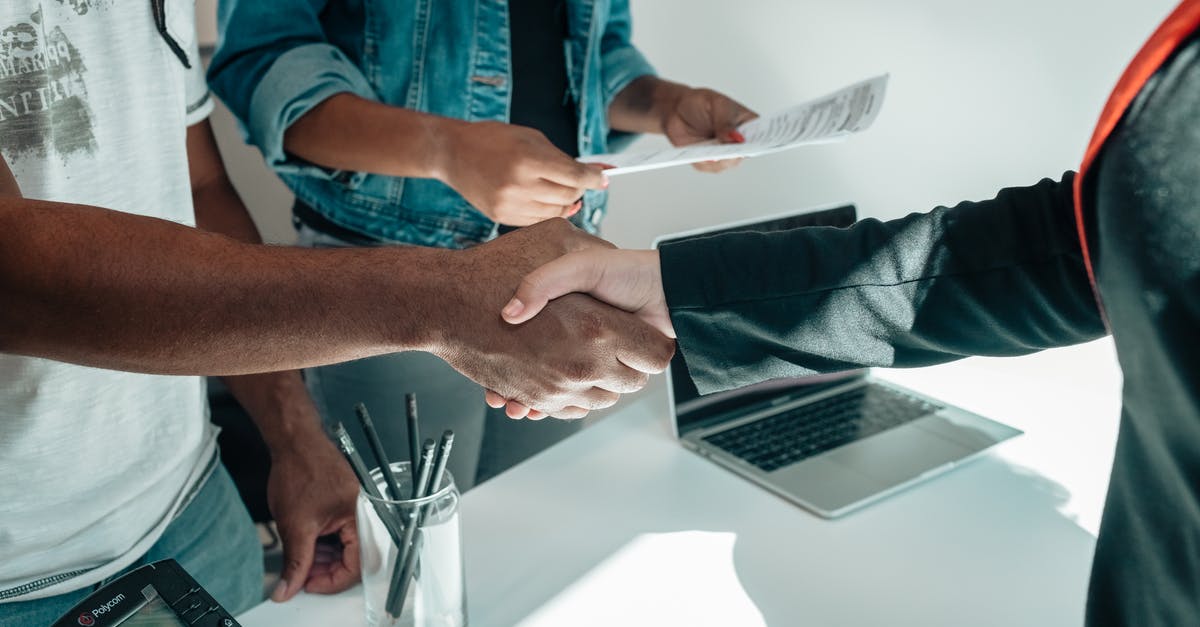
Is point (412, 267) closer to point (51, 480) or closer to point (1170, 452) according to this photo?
point (51, 480)

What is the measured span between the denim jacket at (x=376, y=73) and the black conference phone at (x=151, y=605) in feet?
2.08

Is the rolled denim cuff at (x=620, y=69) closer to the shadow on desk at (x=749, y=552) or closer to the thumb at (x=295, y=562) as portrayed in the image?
the shadow on desk at (x=749, y=552)

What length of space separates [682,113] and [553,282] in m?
0.61

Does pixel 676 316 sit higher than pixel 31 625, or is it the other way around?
pixel 676 316

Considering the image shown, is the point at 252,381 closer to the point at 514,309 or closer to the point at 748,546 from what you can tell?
the point at 514,309

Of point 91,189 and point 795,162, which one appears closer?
point 91,189

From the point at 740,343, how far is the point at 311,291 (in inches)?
15.1

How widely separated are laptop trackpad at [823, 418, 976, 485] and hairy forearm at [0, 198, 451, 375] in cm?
58

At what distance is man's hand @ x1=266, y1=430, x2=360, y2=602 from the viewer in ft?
2.98

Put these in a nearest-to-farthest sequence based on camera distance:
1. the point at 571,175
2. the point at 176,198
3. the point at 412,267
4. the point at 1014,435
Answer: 1. the point at 412,267
2. the point at 176,198
3. the point at 571,175
4. the point at 1014,435

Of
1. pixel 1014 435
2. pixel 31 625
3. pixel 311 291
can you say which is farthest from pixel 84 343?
pixel 1014 435

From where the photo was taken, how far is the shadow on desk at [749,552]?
0.88 meters

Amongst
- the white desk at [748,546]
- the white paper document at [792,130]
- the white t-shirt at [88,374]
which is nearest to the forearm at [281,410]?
the white t-shirt at [88,374]

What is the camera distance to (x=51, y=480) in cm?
85
